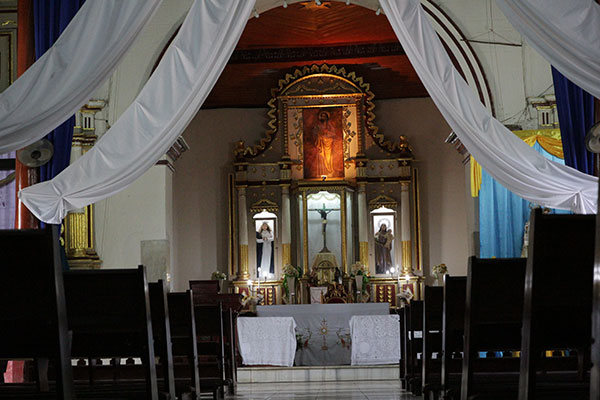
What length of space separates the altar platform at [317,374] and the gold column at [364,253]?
3.55m

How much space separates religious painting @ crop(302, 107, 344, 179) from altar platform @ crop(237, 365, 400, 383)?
444 centimetres

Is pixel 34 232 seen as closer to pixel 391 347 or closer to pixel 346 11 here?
pixel 391 347

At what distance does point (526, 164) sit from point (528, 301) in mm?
2730

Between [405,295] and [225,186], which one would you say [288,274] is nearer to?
[405,295]

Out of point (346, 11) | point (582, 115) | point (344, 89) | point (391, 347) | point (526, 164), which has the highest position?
point (346, 11)

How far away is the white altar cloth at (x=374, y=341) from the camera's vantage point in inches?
332

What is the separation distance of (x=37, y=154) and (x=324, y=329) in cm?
400

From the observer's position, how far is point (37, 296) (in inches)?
92.4

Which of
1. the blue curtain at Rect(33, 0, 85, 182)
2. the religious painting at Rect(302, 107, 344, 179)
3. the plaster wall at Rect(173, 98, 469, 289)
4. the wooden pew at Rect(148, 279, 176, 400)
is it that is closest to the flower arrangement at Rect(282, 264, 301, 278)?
the plaster wall at Rect(173, 98, 469, 289)

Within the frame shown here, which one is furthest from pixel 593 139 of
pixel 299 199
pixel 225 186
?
pixel 225 186

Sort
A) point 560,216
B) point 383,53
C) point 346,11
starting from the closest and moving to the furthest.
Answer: point 560,216 → point 346,11 → point 383,53

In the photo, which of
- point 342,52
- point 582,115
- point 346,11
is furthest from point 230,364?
point 342,52

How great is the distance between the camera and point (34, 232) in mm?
2250

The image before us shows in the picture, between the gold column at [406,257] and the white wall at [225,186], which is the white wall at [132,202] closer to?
the white wall at [225,186]
